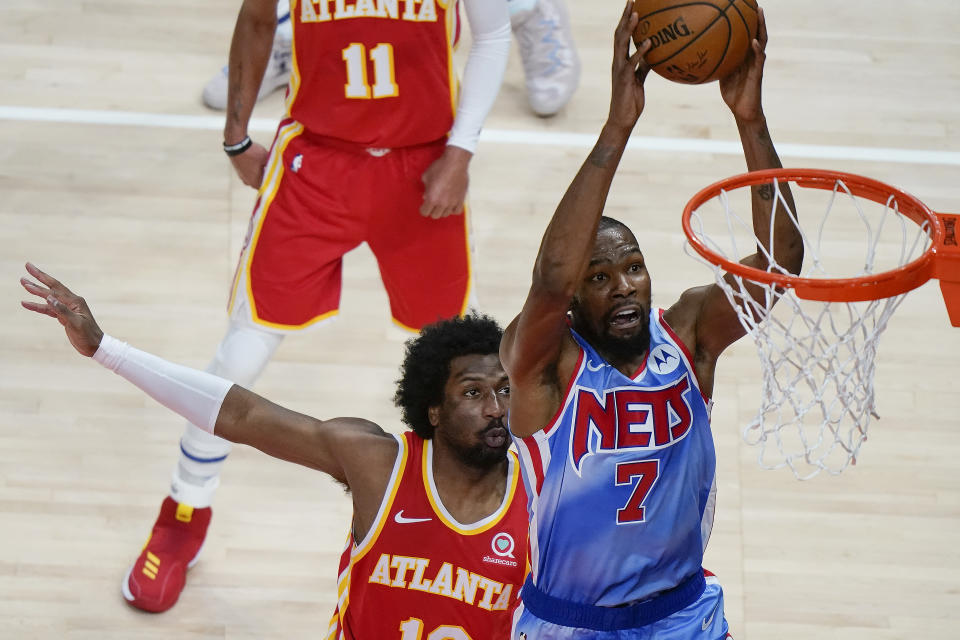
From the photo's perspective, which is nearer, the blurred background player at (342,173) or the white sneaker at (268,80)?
the blurred background player at (342,173)

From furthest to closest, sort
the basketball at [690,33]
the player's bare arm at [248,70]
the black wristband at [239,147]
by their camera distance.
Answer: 1. the black wristband at [239,147]
2. the player's bare arm at [248,70]
3. the basketball at [690,33]

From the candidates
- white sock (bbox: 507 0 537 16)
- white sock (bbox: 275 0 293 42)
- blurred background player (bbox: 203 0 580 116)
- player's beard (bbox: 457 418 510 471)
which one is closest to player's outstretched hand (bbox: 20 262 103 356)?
player's beard (bbox: 457 418 510 471)

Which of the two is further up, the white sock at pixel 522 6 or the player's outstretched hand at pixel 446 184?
the player's outstretched hand at pixel 446 184

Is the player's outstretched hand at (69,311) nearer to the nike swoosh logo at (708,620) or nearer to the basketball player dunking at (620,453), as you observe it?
the basketball player dunking at (620,453)

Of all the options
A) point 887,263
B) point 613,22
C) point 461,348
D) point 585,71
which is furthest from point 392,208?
Answer: point 613,22

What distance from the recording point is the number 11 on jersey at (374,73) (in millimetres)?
4582

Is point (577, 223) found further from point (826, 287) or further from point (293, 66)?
point (293, 66)

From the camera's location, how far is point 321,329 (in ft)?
19.6

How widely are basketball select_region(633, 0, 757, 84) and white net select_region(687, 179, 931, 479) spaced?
1.32 ft

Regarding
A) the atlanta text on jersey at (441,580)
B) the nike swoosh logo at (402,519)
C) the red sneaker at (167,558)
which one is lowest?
the red sneaker at (167,558)

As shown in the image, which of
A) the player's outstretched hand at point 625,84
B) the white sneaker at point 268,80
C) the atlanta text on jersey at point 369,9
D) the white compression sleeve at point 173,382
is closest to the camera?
the player's outstretched hand at point 625,84

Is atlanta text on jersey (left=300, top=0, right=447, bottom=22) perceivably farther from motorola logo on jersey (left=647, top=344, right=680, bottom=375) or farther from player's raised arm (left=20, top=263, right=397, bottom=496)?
motorola logo on jersey (left=647, top=344, right=680, bottom=375)

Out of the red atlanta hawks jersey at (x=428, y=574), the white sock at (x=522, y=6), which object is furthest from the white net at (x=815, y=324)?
the white sock at (x=522, y=6)

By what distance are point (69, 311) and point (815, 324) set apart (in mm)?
1937
